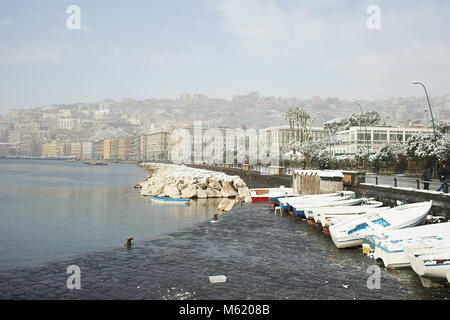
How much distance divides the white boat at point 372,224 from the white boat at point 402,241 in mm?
1093

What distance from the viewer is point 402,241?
1491cm

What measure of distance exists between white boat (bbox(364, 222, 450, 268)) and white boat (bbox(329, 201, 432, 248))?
43.0 inches

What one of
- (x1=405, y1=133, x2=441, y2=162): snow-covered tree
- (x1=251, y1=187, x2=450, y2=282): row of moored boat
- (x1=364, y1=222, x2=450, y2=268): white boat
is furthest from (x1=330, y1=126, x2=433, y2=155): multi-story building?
(x1=364, y1=222, x2=450, y2=268): white boat

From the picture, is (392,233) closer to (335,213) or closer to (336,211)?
(335,213)

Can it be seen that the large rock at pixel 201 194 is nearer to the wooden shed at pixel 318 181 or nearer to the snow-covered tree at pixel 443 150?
the wooden shed at pixel 318 181

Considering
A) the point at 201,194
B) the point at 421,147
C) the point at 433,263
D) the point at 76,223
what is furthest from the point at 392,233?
the point at 421,147

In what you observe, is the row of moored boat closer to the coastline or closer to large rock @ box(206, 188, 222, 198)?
the coastline

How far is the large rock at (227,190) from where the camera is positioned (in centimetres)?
4878

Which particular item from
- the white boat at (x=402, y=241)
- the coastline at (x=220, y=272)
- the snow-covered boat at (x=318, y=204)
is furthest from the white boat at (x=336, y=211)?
the white boat at (x=402, y=241)

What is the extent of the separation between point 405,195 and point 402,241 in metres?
13.2

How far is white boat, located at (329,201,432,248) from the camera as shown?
1819 centimetres
